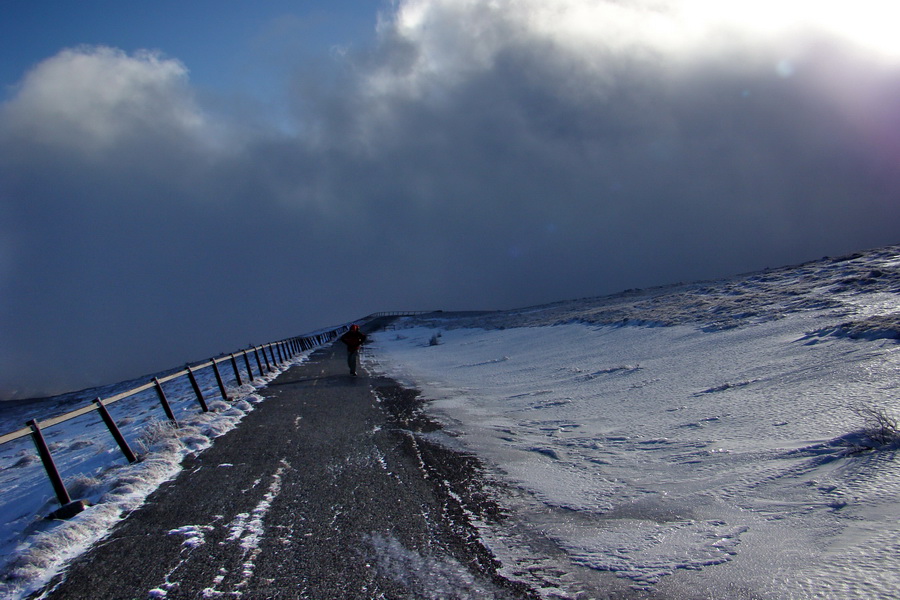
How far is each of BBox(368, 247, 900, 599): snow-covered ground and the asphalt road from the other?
20.5 inches

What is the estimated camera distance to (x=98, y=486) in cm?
627

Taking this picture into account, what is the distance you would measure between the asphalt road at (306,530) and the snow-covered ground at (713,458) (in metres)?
0.52

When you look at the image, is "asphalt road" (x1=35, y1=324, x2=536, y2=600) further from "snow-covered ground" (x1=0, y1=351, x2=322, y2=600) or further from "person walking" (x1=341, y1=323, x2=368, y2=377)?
"person walking" (x1=341, y1=323, x2=368, y2=377)

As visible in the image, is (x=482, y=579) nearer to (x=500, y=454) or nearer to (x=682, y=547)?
(x=682, y=547)

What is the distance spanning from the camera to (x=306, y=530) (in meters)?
4.66

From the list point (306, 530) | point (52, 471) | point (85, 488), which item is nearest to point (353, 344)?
point (85, 488)

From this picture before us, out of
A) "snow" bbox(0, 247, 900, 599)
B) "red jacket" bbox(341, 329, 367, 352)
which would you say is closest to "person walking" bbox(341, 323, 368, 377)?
"red jacket" bbox(341, 329, 367, 352)

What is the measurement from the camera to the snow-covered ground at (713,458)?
3594 millimetres

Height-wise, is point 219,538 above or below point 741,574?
above

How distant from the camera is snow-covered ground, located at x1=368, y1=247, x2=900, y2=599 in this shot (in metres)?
3.59

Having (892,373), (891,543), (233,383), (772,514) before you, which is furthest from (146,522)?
(233,383)

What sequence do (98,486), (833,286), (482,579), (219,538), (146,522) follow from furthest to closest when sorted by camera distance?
(833,286), (98,486), (146,522), (219,538), (482,579)

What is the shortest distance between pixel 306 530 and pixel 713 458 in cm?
444

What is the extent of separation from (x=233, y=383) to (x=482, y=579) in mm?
15723
